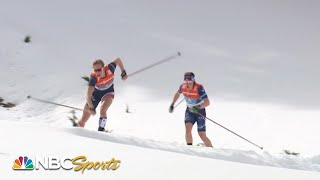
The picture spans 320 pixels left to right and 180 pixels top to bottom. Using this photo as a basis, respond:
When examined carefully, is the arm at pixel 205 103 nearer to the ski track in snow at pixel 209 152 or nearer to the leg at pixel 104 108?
the ski track in snow at pixel 209 152

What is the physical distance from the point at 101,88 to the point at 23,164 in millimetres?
3711

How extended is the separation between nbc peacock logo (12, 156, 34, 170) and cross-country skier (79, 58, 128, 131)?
10.4 ft

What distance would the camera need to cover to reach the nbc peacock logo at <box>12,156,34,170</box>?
4.38 meters

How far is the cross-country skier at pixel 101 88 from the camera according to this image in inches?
307

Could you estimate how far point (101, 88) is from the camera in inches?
319

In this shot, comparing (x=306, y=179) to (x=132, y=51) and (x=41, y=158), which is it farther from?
(x=132, y=51)

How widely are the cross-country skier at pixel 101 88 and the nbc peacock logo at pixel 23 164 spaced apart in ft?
10.4

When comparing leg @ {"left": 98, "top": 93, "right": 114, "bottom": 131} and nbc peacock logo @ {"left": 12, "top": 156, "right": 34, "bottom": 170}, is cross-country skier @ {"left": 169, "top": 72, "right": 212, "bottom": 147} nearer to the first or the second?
leg @ {"left": 98, "top": 93, "right": 114, "bottom": 131}

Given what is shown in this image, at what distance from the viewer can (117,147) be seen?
537 cm

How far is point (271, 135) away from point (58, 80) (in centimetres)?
519

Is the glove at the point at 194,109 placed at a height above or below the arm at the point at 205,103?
below

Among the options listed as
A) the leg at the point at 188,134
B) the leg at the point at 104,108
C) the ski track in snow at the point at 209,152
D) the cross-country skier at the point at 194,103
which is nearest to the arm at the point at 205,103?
the cross-country skier at the point at 194,103

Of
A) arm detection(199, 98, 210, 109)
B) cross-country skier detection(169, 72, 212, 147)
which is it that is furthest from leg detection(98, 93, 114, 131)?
arm detection(199, 98, 210, 109)

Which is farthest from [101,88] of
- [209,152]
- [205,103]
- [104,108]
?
[209,152]
